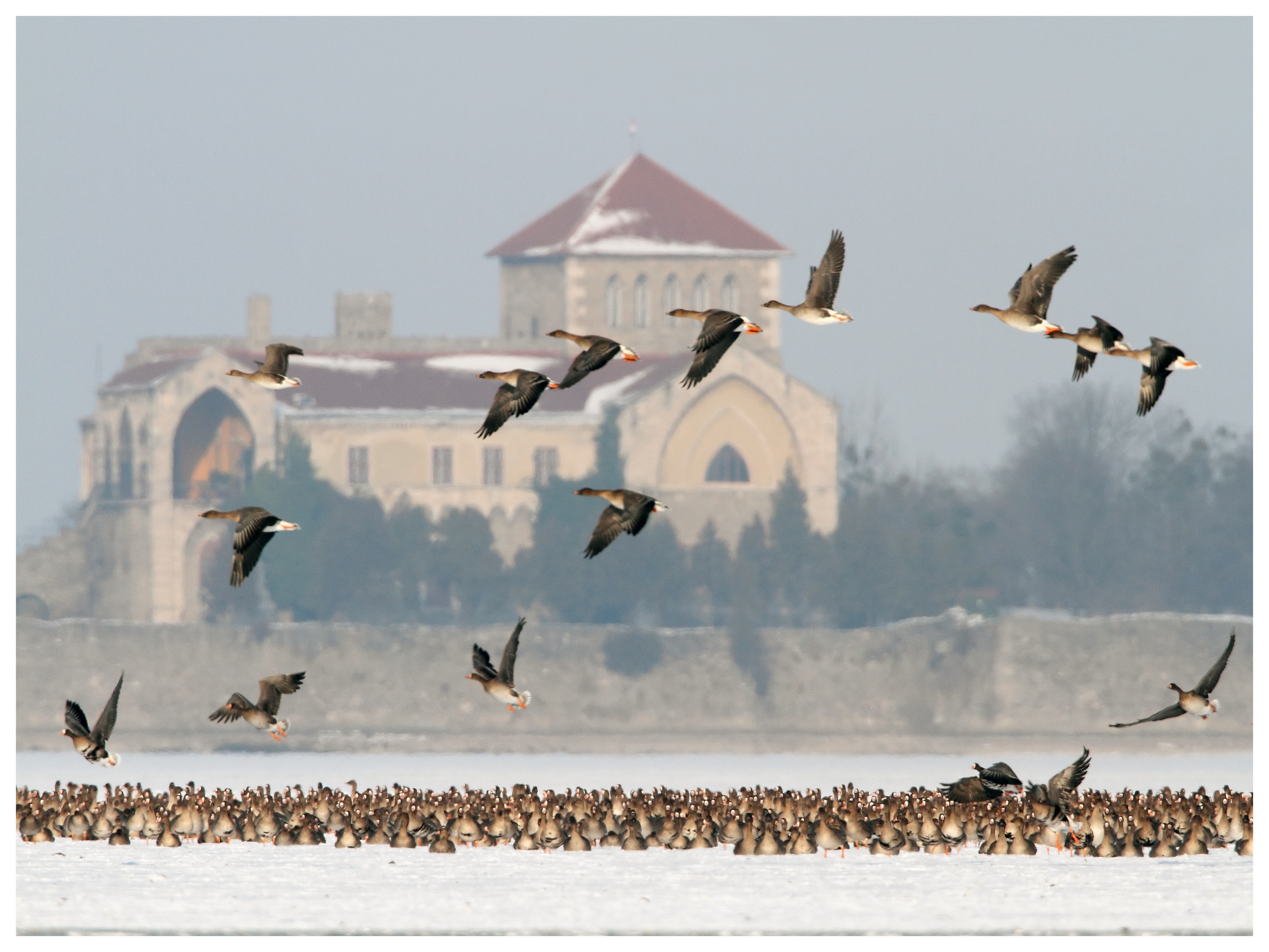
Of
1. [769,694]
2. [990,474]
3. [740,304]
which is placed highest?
[740,304]

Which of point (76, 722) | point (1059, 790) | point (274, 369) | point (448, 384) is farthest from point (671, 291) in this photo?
point (274, 369)

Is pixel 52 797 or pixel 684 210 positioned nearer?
pixel 52 797

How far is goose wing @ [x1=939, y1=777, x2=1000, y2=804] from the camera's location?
2870 centimetres

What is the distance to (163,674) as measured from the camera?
10031cm

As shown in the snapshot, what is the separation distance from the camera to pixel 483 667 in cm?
2736

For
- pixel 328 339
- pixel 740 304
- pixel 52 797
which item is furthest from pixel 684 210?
pixel 52 797

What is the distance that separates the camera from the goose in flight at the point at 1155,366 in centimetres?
2339

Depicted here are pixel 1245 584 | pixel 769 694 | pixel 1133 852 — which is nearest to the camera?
pixel 1133 852

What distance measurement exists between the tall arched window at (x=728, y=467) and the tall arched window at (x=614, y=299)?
15661 mm

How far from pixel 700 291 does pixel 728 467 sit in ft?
53.0

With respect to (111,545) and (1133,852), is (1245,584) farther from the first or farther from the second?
(1133,852)

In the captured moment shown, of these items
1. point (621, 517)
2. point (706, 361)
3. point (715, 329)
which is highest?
point (715, 329)

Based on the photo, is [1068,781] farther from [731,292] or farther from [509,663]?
[731,292]

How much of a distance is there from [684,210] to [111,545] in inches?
1303
